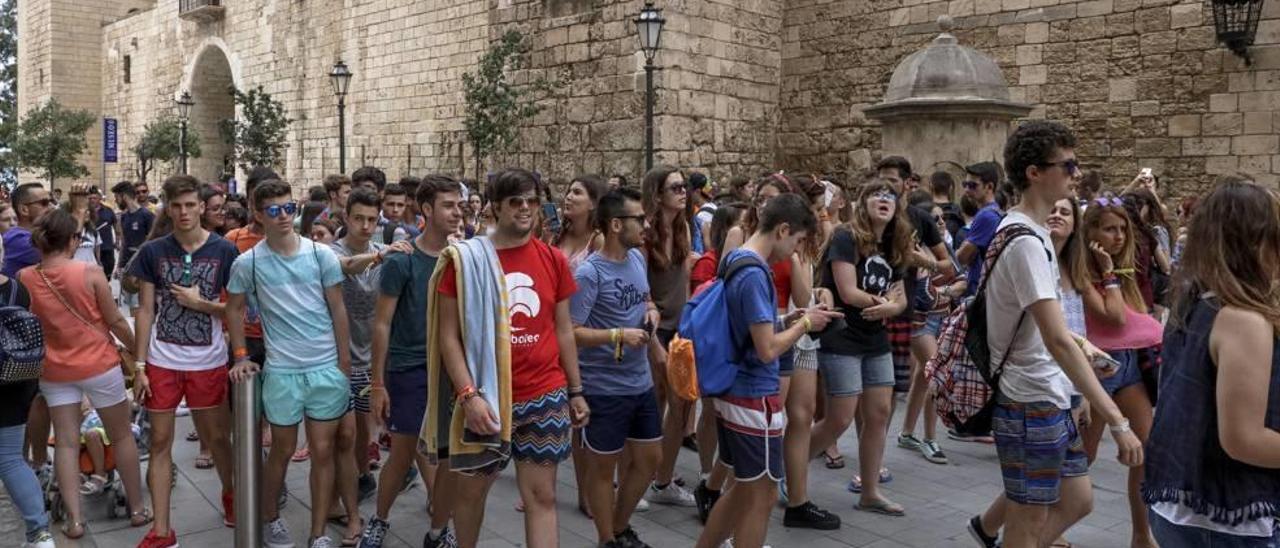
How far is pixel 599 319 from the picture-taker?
4508mm

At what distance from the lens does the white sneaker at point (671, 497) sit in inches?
208

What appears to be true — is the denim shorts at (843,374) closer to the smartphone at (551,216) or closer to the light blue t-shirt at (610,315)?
the light blue t-shirt at (610,315)

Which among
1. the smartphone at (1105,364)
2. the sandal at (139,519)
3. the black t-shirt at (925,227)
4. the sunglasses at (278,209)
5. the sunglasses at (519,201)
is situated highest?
the sunglasses at (519,201)

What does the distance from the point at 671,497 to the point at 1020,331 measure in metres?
2.46

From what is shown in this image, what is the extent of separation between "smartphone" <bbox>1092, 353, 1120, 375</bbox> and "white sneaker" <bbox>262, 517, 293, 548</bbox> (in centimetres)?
342

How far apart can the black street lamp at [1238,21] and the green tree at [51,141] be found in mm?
32070

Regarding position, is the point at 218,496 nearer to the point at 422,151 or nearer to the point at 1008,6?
the point at 1008,6

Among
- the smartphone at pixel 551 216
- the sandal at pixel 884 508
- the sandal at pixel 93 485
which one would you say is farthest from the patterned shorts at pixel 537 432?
the smartphone at pixel 551 216

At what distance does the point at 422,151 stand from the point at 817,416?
1745 centimetres

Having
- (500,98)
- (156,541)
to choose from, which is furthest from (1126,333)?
(500,98)

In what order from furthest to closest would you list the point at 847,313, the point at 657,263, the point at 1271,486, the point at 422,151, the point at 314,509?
the point at 422,151, the point at 657,263, the point at 847,313, the point at 314,509, the point at 1271,486

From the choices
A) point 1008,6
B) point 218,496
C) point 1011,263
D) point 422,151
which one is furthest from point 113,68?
point 1011,263

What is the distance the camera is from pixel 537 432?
12.0ft

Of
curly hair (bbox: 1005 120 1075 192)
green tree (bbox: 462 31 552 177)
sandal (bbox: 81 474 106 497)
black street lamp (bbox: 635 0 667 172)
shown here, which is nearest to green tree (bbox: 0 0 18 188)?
green tree (bbox: 462 31 552 177)
